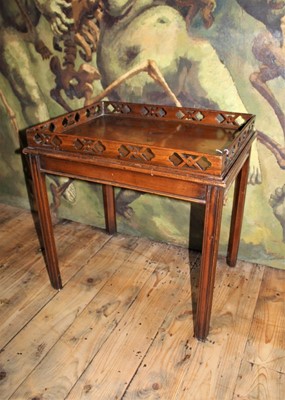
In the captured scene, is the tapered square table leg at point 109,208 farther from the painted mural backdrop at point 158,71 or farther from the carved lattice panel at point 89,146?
the carved lattice panel at point 89,146

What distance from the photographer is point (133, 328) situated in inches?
61.4

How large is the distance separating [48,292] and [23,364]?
432mm

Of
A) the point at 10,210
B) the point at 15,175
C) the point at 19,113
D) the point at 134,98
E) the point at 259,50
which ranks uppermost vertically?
the point at 259,50

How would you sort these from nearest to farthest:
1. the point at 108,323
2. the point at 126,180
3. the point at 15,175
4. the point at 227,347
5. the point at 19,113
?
the point at 126,180 < the point at 227,347 < the point at 108,323 < the point at 19,113 < the point at 15,175

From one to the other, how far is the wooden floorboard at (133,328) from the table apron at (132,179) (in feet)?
2.16

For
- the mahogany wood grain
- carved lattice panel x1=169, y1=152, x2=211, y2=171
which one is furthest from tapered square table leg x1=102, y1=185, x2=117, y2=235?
carved lattice panel x1=169, y1=152, x2=211, y2=171


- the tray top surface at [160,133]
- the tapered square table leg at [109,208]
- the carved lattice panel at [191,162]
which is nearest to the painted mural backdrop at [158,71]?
the tapered square table leg at [109,208]

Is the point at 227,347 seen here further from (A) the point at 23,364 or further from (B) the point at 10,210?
(B) the point at 10,210

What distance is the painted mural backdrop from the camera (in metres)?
1.57

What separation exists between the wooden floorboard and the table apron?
2.16 ft

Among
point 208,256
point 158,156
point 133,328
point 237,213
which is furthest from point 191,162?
point 133,328

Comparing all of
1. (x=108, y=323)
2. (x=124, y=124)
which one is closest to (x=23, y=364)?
(x=108, y=323)

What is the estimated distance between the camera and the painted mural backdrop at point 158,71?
1.57 metres

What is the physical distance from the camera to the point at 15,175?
256 centimetres
